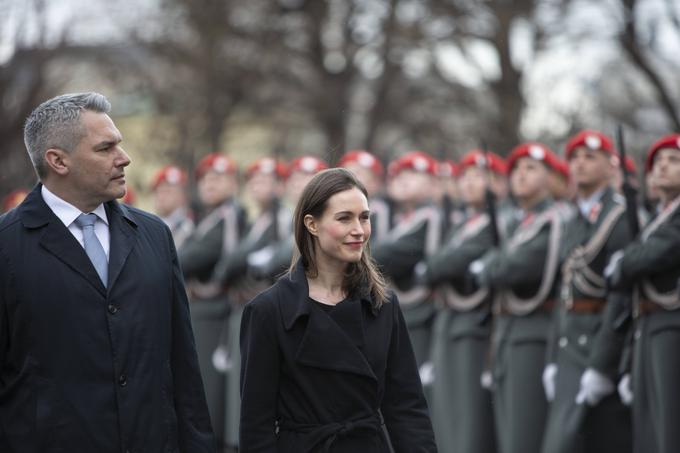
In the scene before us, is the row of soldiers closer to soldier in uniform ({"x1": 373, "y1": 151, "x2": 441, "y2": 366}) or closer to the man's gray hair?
soldier in uniform ({"x1": 373, "y1": 151, "x2": 441, "y2": 366})

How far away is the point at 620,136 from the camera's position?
7406mm

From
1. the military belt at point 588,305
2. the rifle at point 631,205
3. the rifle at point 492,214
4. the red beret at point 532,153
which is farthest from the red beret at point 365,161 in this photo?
the rifle at point 631,205

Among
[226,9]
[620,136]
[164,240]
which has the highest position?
[226,9]

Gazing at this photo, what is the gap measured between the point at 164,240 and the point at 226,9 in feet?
62.8

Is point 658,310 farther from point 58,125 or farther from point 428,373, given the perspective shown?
point 58,125

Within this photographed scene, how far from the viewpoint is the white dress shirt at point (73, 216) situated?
14.3 feet

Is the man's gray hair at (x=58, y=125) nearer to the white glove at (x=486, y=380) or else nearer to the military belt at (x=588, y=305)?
the military belt at (x=588, y=305)

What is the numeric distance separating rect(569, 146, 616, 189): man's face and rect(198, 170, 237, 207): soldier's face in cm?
443

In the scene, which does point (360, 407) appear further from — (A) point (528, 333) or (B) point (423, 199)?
(B) point (423, 199)

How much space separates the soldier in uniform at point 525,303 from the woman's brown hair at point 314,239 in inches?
152

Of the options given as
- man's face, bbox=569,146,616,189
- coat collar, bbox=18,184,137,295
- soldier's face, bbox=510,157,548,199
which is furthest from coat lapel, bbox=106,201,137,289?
soldier's face, bbox=510,157,548,199

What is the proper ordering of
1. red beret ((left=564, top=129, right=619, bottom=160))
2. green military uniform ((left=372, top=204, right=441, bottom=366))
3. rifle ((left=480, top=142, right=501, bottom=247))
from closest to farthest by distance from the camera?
red beret ((left=564, top=129, right=619, bottom=160)) < rifle ((left=480, top=142, right=501, bottom=247)) < green military uniform ((left=372, top=204, right=441, bottom=366))

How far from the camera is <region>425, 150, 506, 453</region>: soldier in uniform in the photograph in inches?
355

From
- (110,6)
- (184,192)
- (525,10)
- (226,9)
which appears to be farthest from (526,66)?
(184,192)
